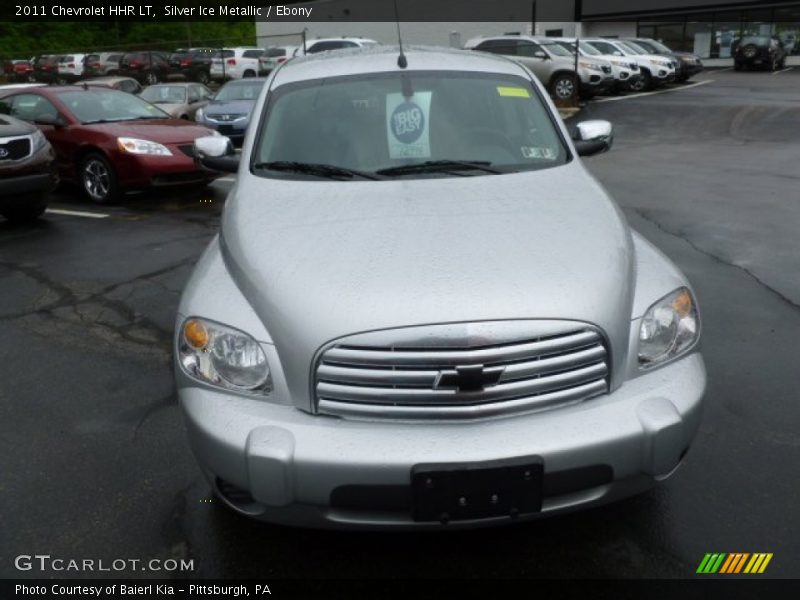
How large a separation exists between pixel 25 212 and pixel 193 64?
26.4 m

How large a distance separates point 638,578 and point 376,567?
924mm

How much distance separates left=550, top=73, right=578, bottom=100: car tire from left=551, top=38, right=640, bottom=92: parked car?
2.33 m

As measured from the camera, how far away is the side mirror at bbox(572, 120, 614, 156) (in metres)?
4.50

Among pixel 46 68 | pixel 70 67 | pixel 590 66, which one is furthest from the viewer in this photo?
pixel 70 67

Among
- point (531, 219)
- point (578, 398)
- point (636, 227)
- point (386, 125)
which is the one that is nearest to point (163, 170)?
point (636, 227)

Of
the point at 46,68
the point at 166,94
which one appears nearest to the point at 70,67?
the point at 46,68

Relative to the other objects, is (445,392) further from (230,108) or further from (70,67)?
(70,67)

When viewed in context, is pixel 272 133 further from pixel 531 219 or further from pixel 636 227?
pixel 636 227

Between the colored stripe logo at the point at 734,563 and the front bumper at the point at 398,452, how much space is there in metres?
0.46

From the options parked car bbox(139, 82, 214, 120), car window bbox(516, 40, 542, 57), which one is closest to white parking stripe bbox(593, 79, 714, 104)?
car window bbox(516, 40, 542, 57)

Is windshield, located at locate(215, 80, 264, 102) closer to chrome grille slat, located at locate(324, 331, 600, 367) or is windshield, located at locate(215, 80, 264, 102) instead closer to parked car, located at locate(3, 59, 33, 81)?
chrome grille slat, located at locate(324, 331, 600, 367)

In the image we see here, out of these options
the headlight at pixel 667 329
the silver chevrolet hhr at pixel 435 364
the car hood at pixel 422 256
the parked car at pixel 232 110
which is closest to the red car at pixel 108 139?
the parked car at pixel 232 110

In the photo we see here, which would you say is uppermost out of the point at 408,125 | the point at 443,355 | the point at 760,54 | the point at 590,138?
the point at 760,54

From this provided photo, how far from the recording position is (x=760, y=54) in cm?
3359
